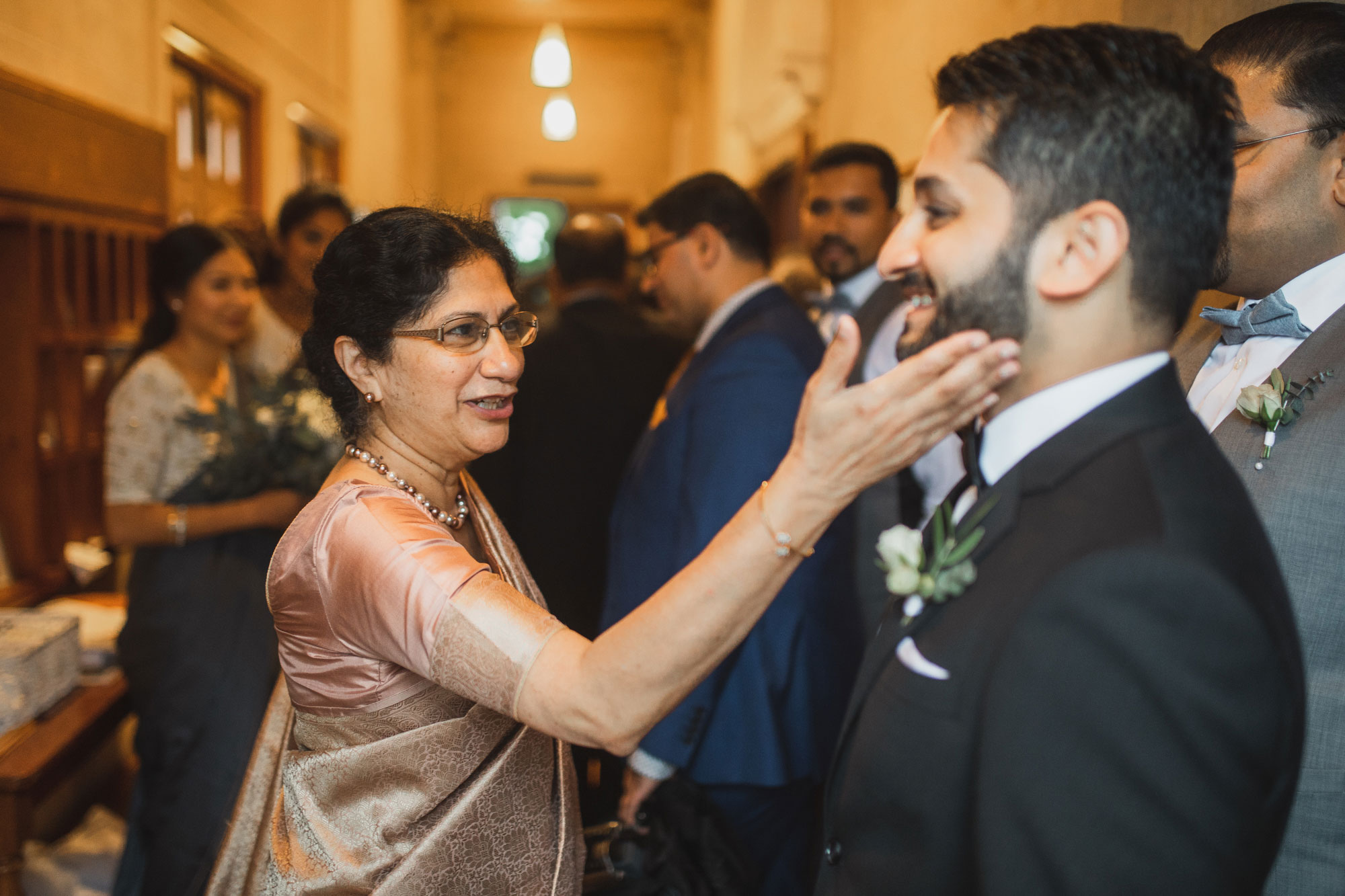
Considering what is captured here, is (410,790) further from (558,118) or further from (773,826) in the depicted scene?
(558,118)

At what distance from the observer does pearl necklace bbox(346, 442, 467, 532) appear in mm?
1424

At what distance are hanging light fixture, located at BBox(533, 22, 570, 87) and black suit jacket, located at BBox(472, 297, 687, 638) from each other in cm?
512

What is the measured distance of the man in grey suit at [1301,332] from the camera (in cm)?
123

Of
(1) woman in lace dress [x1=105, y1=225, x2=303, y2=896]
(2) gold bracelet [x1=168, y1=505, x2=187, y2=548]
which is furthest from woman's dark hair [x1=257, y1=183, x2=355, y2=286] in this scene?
(2) gold bracelet [x1=168, y1=505, x2=187, y2=548]

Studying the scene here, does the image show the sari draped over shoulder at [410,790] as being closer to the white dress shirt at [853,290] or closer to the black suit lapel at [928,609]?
the black suit lapel at [928,609]

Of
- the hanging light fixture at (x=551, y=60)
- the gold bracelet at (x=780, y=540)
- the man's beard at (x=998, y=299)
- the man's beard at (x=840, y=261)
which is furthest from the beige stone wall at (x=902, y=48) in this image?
the hanging light fixture at (x=551, y=60)

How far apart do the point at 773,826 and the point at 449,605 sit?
130cm

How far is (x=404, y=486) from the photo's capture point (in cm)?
143

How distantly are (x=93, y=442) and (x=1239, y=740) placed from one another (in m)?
4.08

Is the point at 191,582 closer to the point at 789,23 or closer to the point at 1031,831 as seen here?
the point at 1031,831

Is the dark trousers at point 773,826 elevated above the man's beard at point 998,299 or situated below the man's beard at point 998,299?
below

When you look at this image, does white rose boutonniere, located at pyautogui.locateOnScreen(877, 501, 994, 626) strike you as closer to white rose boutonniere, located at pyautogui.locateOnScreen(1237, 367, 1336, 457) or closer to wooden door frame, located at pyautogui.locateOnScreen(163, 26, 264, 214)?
white rose boutonniere, located at pyautogui.locateOnScreen(1237, 367, 1336, 457)

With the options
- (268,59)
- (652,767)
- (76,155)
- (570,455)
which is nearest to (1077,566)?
(652,767)

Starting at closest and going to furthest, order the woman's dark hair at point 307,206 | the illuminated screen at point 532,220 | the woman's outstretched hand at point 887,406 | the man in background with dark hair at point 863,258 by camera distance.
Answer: the woman's outstretched hand at point 887,406 < the man in background with dark hair at point 863,258 < the woman's dark hair at point 307,206 < the illuminated screen at point 532,220
